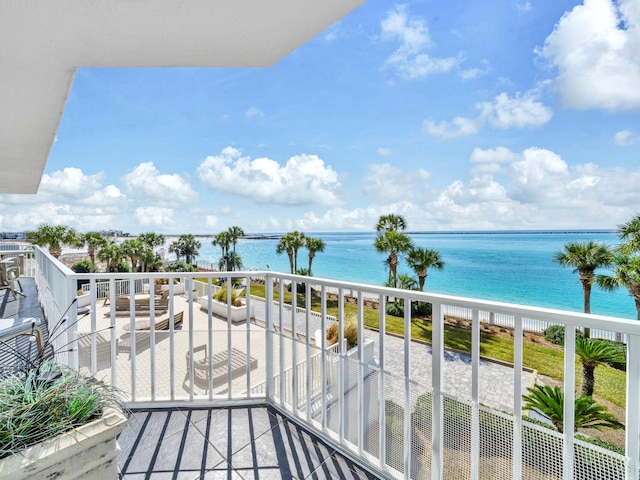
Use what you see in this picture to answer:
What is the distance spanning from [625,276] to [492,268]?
1295 inches

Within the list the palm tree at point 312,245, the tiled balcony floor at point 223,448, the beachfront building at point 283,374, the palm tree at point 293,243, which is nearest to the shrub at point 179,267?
the palm tree at point 293,243

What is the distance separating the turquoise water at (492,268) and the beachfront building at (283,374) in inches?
761

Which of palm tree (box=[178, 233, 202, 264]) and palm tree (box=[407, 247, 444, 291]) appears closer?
palm tree (box=[407, 247, 444, 291])

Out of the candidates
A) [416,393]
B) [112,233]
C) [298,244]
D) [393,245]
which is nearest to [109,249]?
[112,233]

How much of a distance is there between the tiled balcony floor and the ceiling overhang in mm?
2021

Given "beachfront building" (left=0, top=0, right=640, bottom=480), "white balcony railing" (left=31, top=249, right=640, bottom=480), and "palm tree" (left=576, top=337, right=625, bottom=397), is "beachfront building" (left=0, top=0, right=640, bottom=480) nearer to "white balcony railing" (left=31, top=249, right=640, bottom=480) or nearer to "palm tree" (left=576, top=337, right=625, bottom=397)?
"white balcony railing" (left=31, top=249, right=640, bottom=480)

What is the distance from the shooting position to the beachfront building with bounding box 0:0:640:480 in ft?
3.35

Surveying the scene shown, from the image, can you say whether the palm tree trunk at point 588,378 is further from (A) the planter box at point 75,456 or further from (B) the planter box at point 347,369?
(A) the planter box at point 75,456

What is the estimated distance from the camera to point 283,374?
2.34 metres

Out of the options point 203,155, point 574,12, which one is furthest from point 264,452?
point 203,155

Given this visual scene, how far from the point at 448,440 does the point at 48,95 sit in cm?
247

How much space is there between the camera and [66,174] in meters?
39.8

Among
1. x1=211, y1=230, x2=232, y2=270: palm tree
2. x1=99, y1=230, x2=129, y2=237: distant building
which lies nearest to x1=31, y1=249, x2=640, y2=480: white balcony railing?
x1=99, y1=230, x2=129, y2=237: distant building

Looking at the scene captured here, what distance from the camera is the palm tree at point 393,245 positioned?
854 inches
